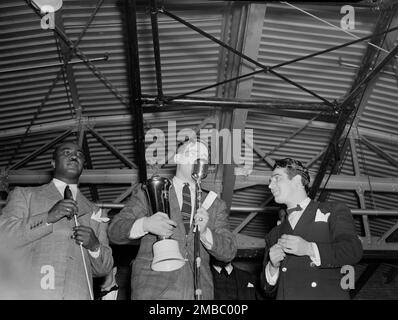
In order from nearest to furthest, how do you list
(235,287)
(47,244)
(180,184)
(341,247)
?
(341,247)
(47,244)
(180,184)
(235,287)

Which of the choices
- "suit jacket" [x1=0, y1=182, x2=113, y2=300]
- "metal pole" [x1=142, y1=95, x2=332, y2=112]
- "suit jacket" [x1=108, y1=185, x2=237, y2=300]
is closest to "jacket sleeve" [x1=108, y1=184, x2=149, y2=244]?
"suit jacket" [x1=108, y1=185, x2=237, y2=300]

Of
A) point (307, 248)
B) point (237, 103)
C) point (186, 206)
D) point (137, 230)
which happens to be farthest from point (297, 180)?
point (237, 103)

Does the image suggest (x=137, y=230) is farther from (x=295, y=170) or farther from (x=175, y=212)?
(x=295, y=170)

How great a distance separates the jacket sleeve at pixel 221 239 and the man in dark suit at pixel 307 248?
0.29 meters

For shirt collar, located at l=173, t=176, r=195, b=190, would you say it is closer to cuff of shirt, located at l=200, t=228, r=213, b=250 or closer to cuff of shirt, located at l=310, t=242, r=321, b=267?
cuff of shirt, located at l=200, t=228, r=213, b=250

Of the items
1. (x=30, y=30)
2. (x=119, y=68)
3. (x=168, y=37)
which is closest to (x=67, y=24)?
(x=30, y=30)

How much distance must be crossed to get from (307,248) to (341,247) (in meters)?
0.22

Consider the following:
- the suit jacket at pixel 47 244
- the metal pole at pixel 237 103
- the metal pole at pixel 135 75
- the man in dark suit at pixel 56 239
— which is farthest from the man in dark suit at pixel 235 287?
the suit jacket at pixel 47 244

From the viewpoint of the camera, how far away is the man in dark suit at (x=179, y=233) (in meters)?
2.65

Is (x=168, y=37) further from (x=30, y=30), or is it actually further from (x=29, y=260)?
(x=29, y=260)

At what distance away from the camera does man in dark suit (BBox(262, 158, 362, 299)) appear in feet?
8.80

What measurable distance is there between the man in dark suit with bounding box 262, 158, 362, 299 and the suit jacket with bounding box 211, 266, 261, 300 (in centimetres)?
366

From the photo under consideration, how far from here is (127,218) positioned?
2.92 meters

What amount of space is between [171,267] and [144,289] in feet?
0.91
